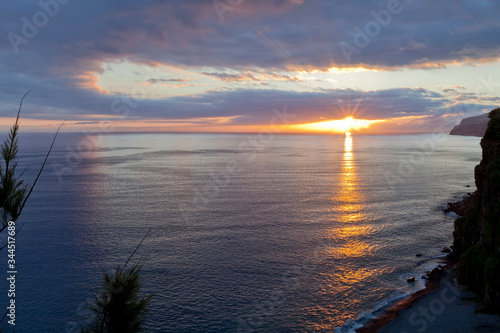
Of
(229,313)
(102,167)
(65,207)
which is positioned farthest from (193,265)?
(102,167)

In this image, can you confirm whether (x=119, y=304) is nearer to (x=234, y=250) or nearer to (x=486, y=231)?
(x=486, y=231)

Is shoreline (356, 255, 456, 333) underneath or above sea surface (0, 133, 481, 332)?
underneath

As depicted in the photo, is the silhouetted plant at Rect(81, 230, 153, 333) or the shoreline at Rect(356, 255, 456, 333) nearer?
the silhouetted plant at Rect(81, 230, 153, 333)

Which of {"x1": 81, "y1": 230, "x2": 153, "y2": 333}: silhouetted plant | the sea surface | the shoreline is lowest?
the shoreline

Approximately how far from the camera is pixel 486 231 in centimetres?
3475

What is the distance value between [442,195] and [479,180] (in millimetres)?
51308

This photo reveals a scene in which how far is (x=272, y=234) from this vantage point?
186 ft

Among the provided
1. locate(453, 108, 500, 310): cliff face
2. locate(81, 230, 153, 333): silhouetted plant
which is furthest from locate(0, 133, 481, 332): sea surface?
locate(81, 230, 153, 333): silhouetted plant

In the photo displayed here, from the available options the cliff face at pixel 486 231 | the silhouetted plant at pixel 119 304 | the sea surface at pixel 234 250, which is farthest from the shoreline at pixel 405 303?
the silhouetted plant at pixel 119 304

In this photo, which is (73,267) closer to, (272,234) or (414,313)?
(272,234)

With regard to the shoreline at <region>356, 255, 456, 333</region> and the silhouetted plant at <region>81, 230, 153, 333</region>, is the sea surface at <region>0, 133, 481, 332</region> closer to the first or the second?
the shoreline at <region>356, 255, 456, 333</region>

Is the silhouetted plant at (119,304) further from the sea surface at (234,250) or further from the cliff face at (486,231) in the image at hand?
the cliff face at (486,231)

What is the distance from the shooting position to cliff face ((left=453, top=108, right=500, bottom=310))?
32431mm

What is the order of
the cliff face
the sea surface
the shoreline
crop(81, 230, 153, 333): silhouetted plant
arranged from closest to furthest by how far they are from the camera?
crop(81, 230, 153, 333): silhouetted plant, the shoreline, the cliff face, the sea surface
